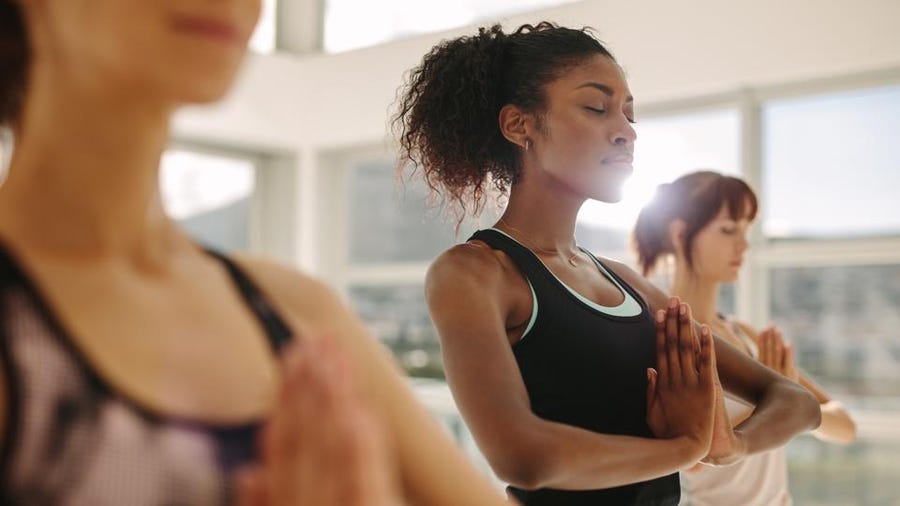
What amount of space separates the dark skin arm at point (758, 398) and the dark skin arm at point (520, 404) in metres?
0.16

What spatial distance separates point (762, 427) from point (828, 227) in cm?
313

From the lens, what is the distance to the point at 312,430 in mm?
386

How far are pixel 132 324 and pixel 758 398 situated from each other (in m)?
1.03

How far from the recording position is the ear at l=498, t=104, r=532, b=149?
122 cm

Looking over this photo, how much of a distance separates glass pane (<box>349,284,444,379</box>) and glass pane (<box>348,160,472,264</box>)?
0.62 feet

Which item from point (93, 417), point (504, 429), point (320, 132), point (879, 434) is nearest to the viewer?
point (93, 417)

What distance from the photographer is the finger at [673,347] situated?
1075mm

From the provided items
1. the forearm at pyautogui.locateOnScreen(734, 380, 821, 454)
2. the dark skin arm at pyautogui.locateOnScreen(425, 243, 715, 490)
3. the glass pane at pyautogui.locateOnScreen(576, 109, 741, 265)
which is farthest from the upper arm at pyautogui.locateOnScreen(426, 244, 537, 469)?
the glass pane at pyautogui.locateOnScreen(576, 109, 741, 265)

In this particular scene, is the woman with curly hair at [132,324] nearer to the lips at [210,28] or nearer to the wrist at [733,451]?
the lips at [210,28]

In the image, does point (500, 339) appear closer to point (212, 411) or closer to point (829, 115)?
point (212, 411)

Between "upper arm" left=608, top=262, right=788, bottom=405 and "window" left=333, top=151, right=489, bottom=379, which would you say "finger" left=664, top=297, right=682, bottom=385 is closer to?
"upper arm" left=608, top=262, right=788, bottom=405

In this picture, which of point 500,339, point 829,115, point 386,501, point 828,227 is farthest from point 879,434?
point 386,501

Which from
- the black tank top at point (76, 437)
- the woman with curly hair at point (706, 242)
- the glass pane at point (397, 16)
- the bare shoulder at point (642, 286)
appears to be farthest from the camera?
the glass pane at point (397, 16)

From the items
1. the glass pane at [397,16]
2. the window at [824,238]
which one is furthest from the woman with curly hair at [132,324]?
the glass pane at [397,16]
